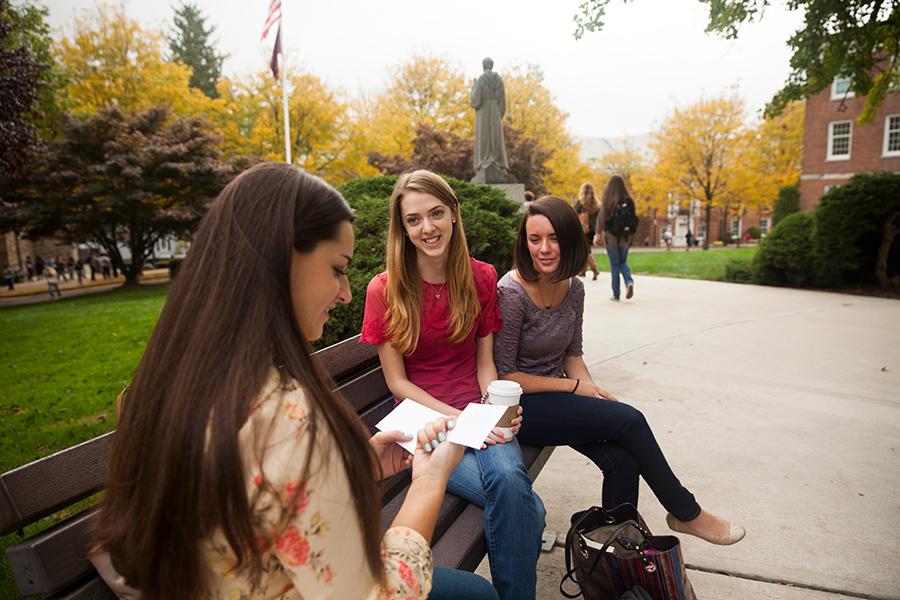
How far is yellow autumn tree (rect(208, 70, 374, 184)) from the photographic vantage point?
898 inches

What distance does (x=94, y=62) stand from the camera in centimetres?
2152

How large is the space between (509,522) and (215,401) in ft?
4.48

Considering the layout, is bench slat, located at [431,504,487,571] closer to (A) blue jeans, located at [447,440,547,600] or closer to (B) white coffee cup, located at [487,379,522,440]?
(A) blue jeans, located at [447,440,547,600]

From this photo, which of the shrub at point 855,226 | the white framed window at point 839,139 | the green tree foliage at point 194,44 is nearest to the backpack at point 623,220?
the shrub at point 855,226

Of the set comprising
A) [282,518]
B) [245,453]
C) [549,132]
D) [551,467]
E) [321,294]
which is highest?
[549,132]

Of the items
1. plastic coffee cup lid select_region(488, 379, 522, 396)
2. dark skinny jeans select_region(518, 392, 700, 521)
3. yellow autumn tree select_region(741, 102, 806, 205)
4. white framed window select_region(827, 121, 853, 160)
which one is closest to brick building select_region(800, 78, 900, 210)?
white framed window select_region(827, 121, 853, 160)

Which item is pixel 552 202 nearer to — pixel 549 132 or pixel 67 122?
pixel 67 122

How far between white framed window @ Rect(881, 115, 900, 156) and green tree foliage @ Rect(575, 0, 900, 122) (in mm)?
28163

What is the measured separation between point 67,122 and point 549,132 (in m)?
21.7

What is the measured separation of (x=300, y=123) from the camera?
23.0 m

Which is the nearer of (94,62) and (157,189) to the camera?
(157,189)

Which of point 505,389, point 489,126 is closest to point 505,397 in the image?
point 505,389

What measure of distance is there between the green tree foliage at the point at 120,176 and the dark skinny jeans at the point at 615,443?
17.9 metres

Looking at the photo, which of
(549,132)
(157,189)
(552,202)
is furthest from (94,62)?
A: (552,202)
